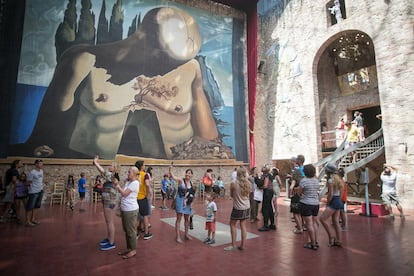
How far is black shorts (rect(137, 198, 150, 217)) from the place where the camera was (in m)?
4.90

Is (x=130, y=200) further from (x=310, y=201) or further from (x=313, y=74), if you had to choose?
(x=313, y=74)

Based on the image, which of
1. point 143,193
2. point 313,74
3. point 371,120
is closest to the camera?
point 143,193

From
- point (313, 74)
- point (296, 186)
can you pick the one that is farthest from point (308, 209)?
point (313, 74)

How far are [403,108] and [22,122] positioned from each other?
1574cm

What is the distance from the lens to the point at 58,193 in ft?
34.3

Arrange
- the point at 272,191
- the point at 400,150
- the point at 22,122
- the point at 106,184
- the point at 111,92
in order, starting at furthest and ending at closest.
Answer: the point at 111,92
the point at 22,122
the point at 400,150
the point at 272,191
the point at 106,184

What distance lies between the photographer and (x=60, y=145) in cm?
1070

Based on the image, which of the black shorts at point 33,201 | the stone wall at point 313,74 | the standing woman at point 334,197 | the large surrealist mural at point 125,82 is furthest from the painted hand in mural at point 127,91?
the standing woman at point 334,197

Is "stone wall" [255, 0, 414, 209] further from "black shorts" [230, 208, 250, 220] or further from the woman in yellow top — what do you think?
"black shorts" [230, 208, 250, 220]

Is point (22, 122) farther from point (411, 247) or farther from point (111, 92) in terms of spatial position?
point (411, 247)

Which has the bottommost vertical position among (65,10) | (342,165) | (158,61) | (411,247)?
(411,247)

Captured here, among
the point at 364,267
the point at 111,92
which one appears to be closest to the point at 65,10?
the point at 111,92

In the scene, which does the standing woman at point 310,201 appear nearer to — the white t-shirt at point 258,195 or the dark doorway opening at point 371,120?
the white t-shirt at point 258,195

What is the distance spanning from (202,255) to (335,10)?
46.2 ft
